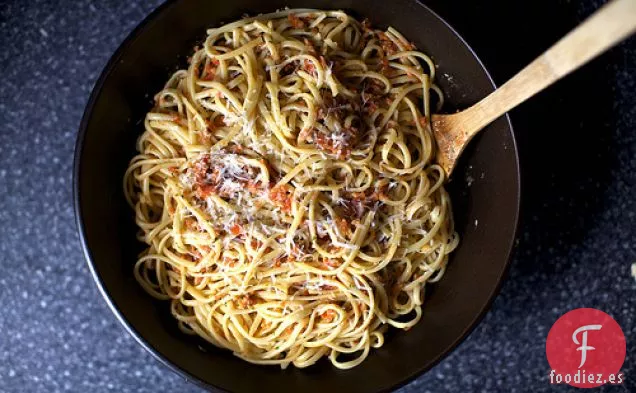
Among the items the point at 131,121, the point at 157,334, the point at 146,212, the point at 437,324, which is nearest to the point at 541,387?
the point at 437,324

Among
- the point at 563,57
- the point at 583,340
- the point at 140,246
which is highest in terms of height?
the point at 563,57

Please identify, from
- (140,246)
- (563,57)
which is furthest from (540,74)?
(140,246)

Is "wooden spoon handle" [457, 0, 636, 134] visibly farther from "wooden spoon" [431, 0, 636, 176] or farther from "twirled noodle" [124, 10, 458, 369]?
"twirled noodle" [124, 10, 458, 369]

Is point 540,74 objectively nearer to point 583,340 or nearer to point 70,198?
point 583,340

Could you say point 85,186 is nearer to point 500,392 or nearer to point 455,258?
point 455,258

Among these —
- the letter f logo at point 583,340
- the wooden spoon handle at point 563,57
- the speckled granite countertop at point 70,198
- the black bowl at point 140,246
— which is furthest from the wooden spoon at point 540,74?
the letter f logo at point 583,340

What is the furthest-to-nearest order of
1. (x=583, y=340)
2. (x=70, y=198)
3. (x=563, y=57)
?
1. (x=583, y=340)
2. (x=70, y=198)
3. (x=563, y=57)
